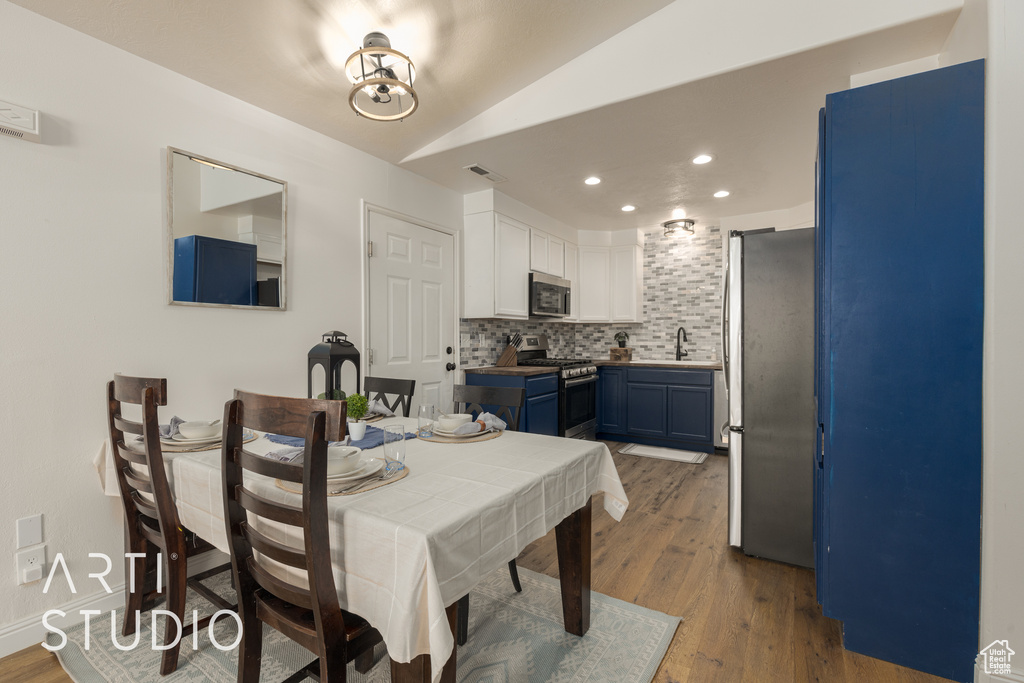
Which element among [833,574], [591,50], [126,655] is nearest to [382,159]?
[591,50]

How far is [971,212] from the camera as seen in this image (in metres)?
1.54

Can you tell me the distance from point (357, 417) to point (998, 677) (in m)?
2.41

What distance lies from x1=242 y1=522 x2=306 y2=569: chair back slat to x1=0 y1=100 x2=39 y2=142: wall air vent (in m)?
1.81

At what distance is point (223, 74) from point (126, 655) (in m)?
2.50

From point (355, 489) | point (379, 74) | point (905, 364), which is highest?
point (379, 74)

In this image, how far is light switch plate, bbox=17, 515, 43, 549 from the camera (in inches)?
70.9

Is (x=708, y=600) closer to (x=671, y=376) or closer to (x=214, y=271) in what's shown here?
(x=214, y=271)

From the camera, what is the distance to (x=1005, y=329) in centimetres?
147

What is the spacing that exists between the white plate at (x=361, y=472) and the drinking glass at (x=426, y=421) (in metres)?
0.56

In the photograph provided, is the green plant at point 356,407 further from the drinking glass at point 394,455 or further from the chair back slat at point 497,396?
the drinking glass at point 394,455

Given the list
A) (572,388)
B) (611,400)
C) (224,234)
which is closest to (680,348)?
(611,400)

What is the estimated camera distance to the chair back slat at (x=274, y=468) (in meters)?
1.06

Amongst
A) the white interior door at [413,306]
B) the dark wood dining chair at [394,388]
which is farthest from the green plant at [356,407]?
the white interior door at [413,306]

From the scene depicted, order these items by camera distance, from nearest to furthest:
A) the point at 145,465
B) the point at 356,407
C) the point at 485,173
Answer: the point at 145,465, the point at 356,407, the point at 485,173
